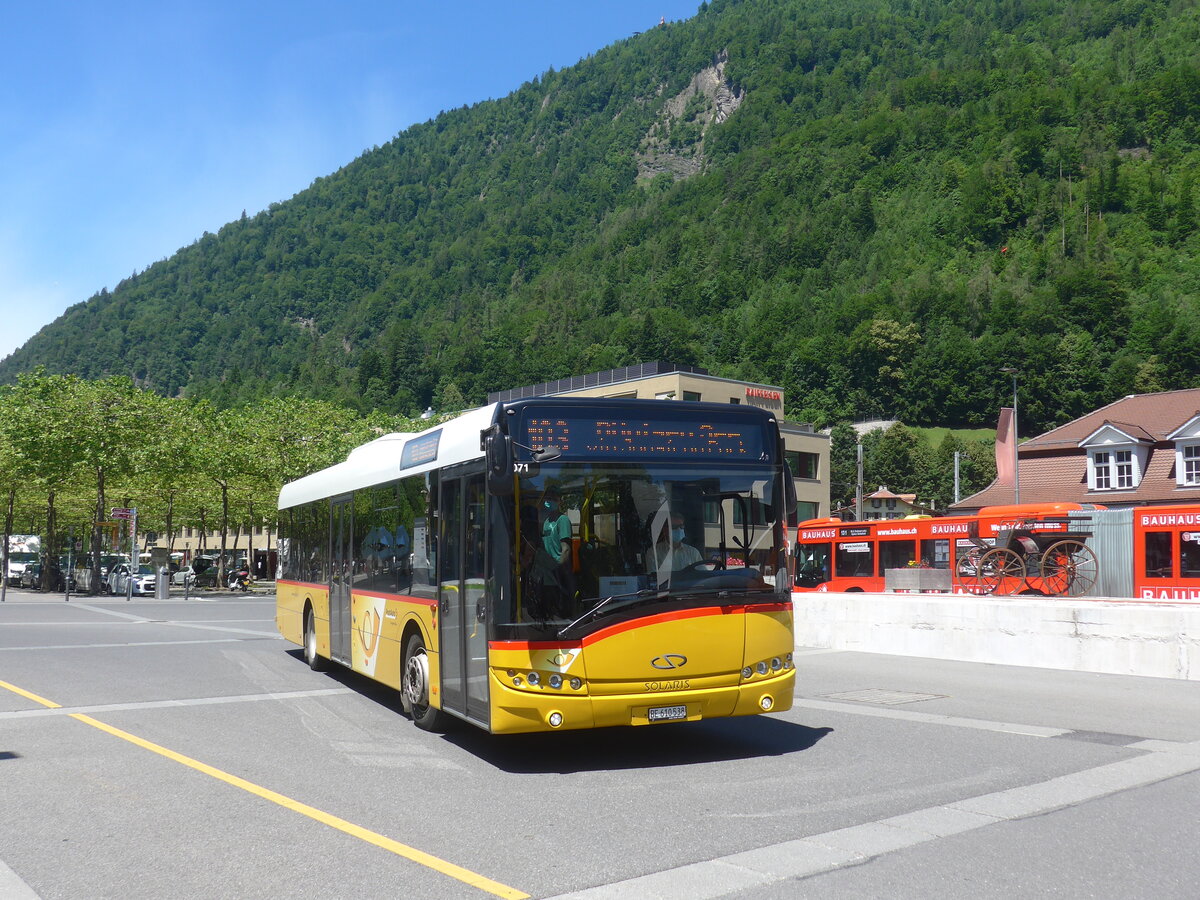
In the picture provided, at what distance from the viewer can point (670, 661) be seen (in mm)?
8086

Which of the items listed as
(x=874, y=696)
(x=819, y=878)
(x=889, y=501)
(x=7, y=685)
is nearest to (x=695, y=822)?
(x=819, y=878)

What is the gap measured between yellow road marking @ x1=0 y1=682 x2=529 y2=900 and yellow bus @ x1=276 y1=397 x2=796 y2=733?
1603mm

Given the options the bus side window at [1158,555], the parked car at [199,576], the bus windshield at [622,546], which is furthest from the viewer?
the parked car at [199,576]

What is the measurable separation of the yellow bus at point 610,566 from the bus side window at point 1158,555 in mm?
20790

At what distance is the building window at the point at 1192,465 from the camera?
1690 inches

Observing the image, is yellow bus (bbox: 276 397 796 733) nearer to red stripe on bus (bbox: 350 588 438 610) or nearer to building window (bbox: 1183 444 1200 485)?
red stripe on bus (bbox: 350 588 438 610)

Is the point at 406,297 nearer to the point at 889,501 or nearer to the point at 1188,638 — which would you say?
the point at 889,501

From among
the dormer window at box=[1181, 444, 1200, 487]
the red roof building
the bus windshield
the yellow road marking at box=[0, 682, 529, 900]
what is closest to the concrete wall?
the bus windshield

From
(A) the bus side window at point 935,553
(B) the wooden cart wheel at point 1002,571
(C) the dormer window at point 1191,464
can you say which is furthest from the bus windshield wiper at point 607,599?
(C) the dormer window at point 1191,464

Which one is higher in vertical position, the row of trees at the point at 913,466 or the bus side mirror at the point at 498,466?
the row of trees at the point at 913,466

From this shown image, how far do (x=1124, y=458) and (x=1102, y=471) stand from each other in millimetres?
1030

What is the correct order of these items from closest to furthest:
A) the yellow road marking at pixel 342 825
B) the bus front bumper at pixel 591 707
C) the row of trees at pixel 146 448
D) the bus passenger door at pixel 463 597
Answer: the yellow road marking at pixel 342 825
the bus front bumper at pixel 591 707
the bus passenger door at pixel 463 597
the row of trees at pixel 146 448

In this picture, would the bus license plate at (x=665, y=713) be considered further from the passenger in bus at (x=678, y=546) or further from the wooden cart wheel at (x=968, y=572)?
the wooden cart wheel at (x=968, y=572)

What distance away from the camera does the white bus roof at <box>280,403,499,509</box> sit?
29.3 ft
